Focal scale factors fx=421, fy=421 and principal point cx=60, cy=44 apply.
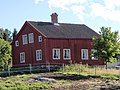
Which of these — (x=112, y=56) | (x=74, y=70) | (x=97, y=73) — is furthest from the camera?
(x=112, y=56)

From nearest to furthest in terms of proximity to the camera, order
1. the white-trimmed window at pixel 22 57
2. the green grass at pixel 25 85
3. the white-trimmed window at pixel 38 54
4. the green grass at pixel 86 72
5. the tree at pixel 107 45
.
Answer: the green grass at pixel 25 85 < the green grass at pixel 86 72 < the tree at pixel 107 45 < the white-trimmed window at pixel 38 54 < the white-trimmed window at pixel 22 57

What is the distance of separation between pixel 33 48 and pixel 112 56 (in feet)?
43.6

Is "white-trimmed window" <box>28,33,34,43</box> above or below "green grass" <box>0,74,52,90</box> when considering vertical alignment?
above

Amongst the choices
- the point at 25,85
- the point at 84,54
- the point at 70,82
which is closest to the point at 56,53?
the point at 84,54

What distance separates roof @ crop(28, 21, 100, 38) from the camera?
59.6 meters

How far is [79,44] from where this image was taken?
61.2 meters

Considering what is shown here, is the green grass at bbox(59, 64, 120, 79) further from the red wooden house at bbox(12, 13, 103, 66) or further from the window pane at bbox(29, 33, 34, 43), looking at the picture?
the window pane at bbox(29, 33, 34, 43)

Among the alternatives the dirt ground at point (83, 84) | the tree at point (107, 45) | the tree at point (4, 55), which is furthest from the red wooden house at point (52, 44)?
the dirt ground at point (83, 84)

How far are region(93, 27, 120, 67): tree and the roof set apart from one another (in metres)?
7.68

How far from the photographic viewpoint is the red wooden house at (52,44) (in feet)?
192

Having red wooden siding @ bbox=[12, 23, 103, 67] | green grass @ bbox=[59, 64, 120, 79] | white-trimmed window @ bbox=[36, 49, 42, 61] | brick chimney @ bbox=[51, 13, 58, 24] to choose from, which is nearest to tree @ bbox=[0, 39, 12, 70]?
white-trimmed window @ bbox=[36, 49, 42, 61]

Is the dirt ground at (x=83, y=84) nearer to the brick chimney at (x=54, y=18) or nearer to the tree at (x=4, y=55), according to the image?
the tree at (x=4, y=55)

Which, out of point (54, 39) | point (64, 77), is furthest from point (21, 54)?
point (64, 77)

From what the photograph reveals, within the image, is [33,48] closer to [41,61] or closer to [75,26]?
[41,61]
